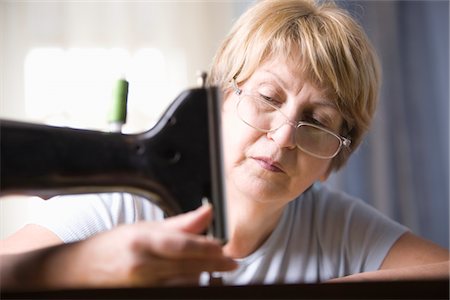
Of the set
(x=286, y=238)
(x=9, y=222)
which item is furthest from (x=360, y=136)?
(x=9, y=222)

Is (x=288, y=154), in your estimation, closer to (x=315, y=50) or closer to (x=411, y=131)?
(x=315, y=50)

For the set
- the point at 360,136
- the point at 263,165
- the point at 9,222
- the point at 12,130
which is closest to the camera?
the point at 12,130

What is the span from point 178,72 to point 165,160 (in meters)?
1.13

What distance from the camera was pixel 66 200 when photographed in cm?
78

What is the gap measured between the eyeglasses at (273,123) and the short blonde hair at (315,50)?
0.05 meters

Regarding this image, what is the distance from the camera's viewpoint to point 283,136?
2.39 feet

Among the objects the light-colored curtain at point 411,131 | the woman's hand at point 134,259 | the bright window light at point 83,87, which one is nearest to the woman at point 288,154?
the woman's hand at point 134,259

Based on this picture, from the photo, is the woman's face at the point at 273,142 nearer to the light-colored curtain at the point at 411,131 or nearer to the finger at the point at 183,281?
the finger at the point at 183,281

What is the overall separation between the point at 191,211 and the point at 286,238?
0.44m

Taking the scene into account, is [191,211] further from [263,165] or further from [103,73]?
[103,73]

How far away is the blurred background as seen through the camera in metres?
1.53

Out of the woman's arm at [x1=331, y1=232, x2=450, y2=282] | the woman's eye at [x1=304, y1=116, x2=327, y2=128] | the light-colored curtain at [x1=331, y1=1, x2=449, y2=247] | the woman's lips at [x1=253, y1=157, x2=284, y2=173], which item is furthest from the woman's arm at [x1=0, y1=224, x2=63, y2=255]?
the light-colored curtain at [x1=331, y1=1, x2=449, y2=247]

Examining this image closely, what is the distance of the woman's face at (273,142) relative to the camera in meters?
0.73

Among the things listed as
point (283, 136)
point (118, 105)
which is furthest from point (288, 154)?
point (118, 105)
